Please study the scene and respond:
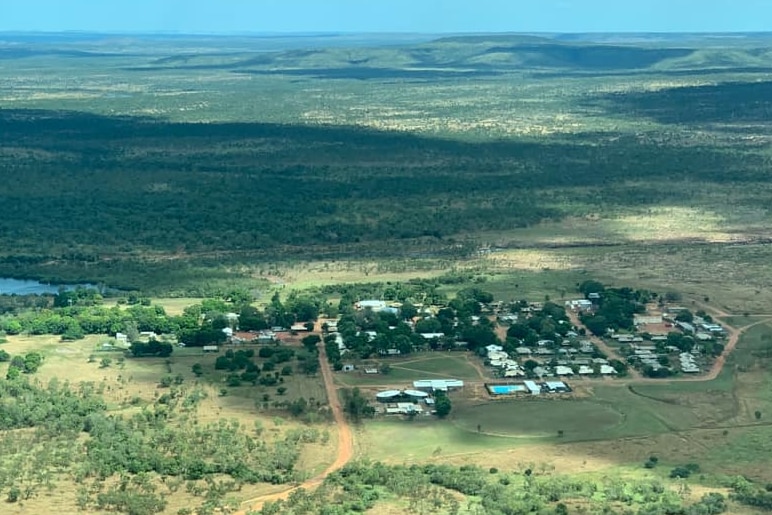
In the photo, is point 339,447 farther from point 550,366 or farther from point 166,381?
point 550,366

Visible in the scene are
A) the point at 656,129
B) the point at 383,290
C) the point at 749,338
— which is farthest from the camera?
the point at 656,129

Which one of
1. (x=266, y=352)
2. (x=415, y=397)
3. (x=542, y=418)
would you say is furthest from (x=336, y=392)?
(x=542, y=418)

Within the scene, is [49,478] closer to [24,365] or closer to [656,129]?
[24,365]

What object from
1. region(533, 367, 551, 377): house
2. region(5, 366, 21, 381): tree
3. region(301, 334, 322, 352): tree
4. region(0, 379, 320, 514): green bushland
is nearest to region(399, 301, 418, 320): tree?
region(301, 334, 322, 352): tree

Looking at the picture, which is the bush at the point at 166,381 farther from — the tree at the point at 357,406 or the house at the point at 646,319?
the house at the point at 646,319

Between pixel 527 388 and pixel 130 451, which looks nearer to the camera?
pixel 130 451

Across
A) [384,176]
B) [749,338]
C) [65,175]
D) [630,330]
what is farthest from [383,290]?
[65,175]

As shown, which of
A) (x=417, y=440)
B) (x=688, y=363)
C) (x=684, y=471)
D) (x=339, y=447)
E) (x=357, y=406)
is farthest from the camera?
(x=688, y=363)
